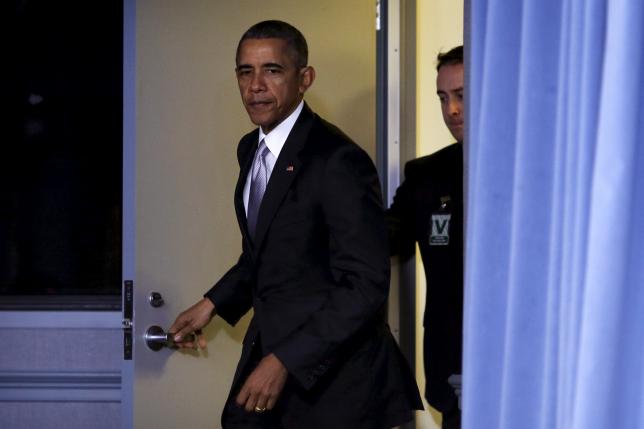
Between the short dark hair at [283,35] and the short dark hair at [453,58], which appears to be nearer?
the short dark hair at [283,35]

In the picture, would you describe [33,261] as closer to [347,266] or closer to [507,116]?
[347,266]

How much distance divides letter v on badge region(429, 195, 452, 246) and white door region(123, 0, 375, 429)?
437mm

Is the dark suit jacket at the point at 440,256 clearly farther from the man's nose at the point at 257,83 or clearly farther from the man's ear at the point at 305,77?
the man's nose at the point at 257,83

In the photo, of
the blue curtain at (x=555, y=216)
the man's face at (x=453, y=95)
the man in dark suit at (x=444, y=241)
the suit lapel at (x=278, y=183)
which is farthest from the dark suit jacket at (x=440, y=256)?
the blue curtain at (x=555, y=216)

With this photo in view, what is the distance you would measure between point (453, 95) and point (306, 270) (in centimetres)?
67

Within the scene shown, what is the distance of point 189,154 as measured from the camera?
3.12 metres

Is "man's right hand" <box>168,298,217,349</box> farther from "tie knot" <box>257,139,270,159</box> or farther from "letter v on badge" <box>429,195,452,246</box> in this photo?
"letter v on badge" <box>429,195,452,246</box>

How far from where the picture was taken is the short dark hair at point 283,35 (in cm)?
248

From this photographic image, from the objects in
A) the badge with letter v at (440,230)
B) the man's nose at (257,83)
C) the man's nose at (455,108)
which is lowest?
the badge with letter v at (440,230)

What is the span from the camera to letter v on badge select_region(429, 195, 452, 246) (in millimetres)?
2854

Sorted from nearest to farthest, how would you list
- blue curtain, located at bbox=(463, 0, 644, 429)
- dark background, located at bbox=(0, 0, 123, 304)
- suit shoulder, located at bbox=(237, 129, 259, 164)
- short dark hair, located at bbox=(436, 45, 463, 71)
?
blue curtain, located at bbox=(463, 0, 644, 429)
suit shoulder, located at bbox=(237, 129, 259, 164)
short dark hair, located at bbox=(436, 45, 463, 71)
dark background, located at bbox=(0, 0, 123, 304)

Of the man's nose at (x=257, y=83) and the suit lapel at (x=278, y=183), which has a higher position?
the man's nose at (x=257, y=83)

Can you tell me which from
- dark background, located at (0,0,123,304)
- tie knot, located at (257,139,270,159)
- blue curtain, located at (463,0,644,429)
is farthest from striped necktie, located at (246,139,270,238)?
dark background, located at (0,0,123,304)

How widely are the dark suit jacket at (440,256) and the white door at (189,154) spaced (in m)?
0.33
